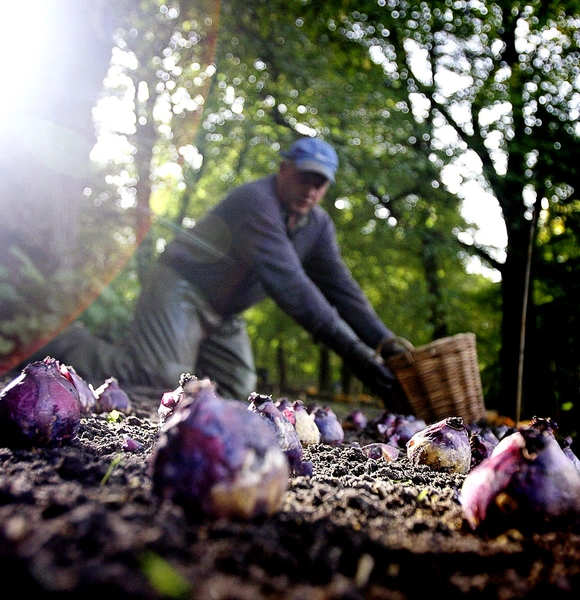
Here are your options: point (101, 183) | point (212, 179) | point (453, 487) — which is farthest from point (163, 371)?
point (212, 179)

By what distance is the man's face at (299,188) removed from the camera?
15.8ft

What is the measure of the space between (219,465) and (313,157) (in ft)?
13.5

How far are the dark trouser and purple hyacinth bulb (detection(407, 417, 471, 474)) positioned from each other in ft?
12.1

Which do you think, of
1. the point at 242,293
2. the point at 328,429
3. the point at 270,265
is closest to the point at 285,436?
the point at 328,429

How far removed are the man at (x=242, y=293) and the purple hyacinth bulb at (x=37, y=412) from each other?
9.70 ft

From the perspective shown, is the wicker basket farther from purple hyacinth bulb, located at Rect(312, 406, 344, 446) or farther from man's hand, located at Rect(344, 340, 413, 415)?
purple hyacinth bulb, located at Rect(312, 406, 344, 446)

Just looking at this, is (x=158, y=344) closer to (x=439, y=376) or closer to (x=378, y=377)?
(x=378, y=377)

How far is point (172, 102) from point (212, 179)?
5682 mm

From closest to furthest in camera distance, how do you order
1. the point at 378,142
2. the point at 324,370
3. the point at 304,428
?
the point at 304,428
the point at 378,142
the point at 324,370

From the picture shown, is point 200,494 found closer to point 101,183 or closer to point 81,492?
point 81,492

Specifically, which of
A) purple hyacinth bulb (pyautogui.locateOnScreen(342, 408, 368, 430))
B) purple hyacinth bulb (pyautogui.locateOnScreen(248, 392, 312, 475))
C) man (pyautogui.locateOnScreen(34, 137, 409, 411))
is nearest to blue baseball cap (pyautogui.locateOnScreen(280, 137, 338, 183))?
man (pyautogui.locateOnScreen(34, 137, 409, 411))

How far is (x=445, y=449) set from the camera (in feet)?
6.38

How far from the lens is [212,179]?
15.6m

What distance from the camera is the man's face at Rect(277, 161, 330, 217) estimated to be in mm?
4801
